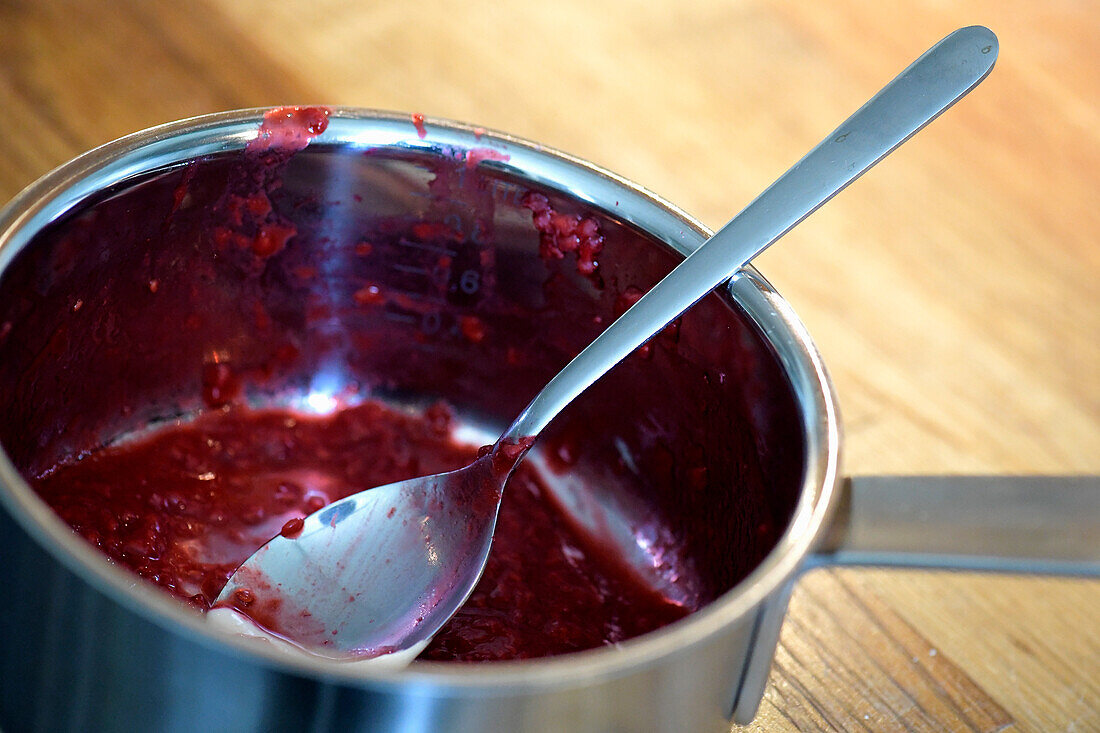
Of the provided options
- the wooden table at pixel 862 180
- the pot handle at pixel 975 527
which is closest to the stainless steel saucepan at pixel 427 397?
the pot handle at pixel 975 527

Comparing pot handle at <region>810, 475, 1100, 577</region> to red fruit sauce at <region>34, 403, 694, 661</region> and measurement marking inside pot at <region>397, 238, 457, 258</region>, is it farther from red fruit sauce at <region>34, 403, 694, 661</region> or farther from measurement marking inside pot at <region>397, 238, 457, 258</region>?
measurement marking inside pot at <region>397, 238, 457, 258</region>

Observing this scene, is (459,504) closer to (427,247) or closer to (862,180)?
(427,247)

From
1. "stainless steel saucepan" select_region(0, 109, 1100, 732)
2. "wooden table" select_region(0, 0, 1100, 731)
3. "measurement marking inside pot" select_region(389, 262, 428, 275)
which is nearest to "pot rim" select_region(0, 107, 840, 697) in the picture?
"stainless steel saucepan" select_region(0, 109, 1100, 732)

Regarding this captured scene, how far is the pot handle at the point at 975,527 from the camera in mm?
514

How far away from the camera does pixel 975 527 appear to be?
1.74 ft

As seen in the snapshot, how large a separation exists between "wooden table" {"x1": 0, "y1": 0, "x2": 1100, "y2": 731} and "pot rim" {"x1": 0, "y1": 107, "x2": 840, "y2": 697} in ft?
0.72

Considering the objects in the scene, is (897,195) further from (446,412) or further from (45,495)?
(45,495)

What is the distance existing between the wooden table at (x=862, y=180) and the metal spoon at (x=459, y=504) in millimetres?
216

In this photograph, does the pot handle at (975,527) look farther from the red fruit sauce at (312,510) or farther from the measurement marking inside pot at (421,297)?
the measurement marking inside pot at (421,297)

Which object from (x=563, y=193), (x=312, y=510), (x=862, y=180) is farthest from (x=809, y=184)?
(x=862, y=180)

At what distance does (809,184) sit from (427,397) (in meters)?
0.38

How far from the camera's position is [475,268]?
89cm

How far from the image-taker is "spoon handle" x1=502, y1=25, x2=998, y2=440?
0.69 meters

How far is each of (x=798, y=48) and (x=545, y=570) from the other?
0.75 metres
